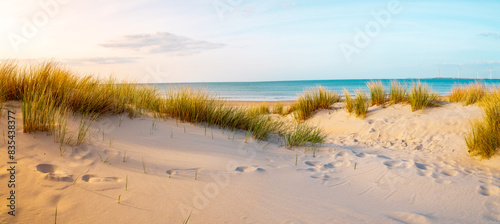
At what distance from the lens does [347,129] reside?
780cm

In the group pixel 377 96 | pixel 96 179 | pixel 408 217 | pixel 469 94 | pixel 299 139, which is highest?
pixel 469 94

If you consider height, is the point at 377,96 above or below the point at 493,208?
above

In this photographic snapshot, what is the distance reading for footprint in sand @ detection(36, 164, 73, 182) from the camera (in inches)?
102

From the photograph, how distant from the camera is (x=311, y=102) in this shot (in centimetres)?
946

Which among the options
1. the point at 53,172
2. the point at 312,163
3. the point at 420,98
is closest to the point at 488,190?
the point at 312,163

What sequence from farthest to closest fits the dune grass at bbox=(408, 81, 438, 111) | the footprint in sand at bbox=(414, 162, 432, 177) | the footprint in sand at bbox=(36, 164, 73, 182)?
1. the dune grass at bbox=(408, 81, 438, 111)
2. the footprint in sand at bbox=(414, 162, 432, 177)
3. the footprint in sand at bbox=(36, 164, 73, 182)

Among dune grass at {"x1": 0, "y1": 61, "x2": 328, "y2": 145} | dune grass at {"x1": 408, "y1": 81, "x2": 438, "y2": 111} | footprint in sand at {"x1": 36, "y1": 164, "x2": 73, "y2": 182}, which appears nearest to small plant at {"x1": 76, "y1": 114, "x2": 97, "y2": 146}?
dune grass at {"x1": 0, "y1": 61, "x2": 328, "y2": 145}

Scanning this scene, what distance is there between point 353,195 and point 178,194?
1.66 meters

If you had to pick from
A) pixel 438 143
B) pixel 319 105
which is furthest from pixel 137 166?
pixel 319 105

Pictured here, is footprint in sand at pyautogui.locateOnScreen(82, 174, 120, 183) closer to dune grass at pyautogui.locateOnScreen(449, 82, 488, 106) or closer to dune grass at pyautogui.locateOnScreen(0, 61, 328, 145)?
dune grass at pyautogui.locateOnScreen(0, 61, 328, 145)

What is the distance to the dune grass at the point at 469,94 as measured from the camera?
847cm

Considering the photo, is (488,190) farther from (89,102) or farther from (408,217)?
(89,102)

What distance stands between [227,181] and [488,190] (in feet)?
9.34

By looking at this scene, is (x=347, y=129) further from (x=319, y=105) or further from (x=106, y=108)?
(x=106, y=108)
